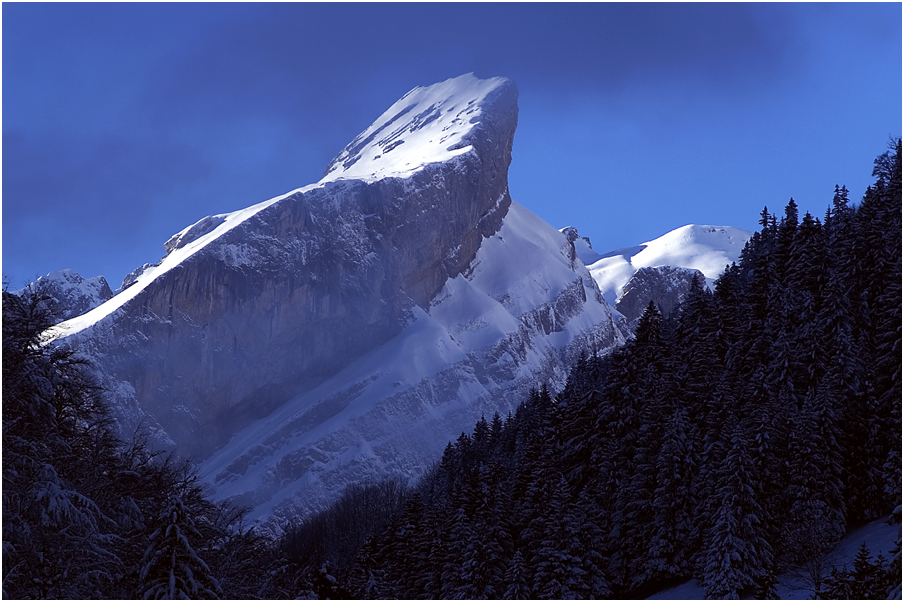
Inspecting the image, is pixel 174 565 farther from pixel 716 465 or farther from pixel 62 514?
pixel 716 465

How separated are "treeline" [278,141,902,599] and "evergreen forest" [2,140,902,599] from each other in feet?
0.57

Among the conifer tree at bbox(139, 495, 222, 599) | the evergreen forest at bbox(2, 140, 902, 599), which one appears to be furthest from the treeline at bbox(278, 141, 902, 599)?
the conifer tree at bbox(139, 495, 222, 599)

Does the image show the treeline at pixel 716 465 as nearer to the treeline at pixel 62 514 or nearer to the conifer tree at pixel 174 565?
the treeline at pixel 62 514

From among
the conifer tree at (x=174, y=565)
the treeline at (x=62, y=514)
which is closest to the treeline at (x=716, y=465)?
the treeline at (x=62, y=514)

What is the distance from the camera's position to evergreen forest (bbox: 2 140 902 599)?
30.6m

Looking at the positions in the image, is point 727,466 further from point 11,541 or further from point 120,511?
point 11,541

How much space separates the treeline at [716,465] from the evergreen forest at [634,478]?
17 centimetres

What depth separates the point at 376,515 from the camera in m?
160

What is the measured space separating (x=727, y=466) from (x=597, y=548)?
38.3ft

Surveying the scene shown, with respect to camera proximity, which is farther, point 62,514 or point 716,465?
point 716,465

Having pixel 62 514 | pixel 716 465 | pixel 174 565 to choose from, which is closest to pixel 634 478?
pixel 716 465

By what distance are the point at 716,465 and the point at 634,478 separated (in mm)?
6508

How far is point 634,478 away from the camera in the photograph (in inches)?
2739

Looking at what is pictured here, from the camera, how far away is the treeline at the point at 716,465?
59781 mm
